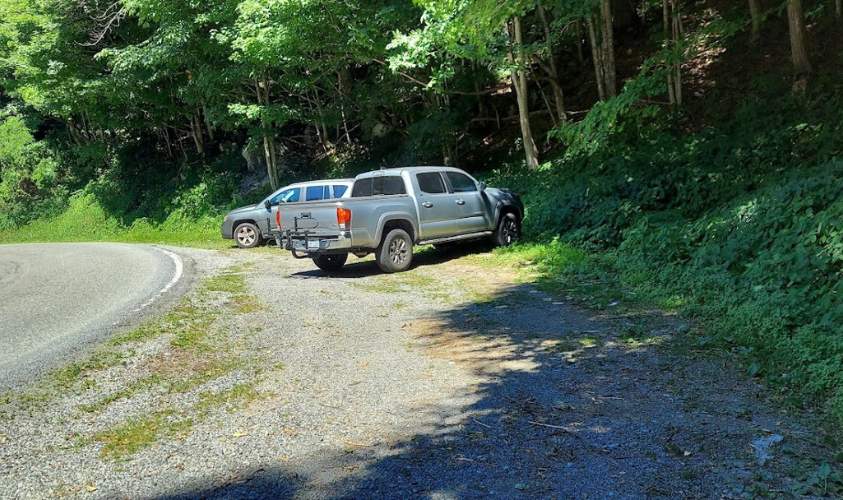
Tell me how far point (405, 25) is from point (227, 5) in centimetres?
706

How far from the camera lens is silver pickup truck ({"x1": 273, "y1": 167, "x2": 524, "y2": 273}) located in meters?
12.1

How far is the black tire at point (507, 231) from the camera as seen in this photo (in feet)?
48.1

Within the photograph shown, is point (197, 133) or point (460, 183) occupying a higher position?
point (197, 133)

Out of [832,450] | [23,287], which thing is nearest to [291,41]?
[23,287]

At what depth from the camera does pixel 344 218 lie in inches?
468

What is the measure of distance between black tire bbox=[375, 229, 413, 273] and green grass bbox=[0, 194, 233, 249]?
14.4 m

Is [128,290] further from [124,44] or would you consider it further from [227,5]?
[124,44]

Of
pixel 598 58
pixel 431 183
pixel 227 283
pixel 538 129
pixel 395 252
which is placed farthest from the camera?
pixel 538 129

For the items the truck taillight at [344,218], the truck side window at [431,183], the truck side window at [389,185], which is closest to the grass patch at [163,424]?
the truck taillight at [344,218]

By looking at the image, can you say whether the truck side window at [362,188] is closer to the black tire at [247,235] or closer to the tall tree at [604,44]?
the tall tree at [604,44]

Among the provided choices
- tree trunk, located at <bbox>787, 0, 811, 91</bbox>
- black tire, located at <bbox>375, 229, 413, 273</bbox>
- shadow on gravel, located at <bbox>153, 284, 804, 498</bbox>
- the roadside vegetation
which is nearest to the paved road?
the roadside vegetation

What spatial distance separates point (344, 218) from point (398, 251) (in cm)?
149

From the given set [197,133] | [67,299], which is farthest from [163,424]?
[197,133]

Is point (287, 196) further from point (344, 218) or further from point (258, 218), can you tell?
point (344, 218)
